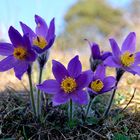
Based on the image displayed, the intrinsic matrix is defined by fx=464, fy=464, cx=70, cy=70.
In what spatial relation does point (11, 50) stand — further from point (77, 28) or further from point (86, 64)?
point (77, 28)

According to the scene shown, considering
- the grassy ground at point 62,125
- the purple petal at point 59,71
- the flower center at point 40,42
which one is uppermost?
the flower center at point 40,42

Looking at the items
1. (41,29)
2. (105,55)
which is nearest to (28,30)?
(41,29)

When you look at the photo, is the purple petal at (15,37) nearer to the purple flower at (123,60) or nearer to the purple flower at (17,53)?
the purple flower at (17,53)

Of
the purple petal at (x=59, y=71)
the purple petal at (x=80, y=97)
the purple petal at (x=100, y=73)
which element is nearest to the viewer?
the purple petal at (x=80, y=97)

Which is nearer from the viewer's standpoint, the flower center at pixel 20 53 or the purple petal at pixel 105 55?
the flower center at pixel 20 53

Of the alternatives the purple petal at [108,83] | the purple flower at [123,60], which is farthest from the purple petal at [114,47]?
the purple petal at [108,83]

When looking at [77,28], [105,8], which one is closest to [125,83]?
[77,28]
